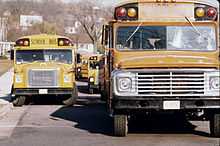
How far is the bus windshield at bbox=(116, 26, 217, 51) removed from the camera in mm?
13122

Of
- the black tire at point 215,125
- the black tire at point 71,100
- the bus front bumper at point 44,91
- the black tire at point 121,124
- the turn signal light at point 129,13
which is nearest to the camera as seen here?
the black tire at point 215,125

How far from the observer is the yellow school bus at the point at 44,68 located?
2125cm

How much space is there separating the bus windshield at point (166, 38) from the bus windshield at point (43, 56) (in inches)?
341

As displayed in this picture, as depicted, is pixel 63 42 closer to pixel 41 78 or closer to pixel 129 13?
pixel 41 78

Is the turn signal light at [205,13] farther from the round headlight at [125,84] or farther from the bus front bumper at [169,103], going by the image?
the round headlight at [125,84]

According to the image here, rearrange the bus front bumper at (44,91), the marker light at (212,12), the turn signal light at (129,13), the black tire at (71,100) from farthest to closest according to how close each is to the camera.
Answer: the black tire at (71,100) → the bus front bumper at (44,91) → the turn signal light at (129,13) → the marker light at (212,12)

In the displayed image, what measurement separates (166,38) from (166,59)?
1.06m

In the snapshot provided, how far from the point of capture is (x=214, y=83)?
1199 centimetres

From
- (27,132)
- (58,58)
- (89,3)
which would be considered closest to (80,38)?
(89,3)

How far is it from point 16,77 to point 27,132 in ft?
25.2

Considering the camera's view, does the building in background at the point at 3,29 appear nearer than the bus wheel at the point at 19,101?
No

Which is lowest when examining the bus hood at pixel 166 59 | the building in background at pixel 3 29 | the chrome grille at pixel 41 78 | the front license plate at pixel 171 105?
the front license plate at pixel 171 105

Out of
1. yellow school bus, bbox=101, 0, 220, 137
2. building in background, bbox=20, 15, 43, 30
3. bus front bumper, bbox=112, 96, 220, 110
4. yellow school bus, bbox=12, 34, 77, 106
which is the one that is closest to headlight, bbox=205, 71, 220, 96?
yellow school bus, bbox=101, 0, 220, 137

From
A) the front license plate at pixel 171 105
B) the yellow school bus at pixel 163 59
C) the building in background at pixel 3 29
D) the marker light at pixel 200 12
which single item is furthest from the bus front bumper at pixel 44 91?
the building in background at pixel 3 29
